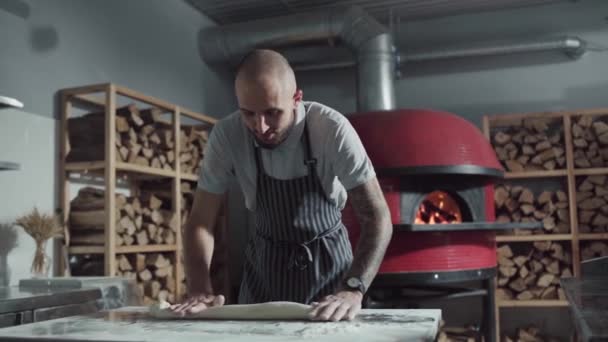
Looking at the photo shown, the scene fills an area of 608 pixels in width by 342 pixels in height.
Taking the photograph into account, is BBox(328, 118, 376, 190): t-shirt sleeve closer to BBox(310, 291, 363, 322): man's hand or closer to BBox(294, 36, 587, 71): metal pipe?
BBox(310, 291, 363, 322): man's hand

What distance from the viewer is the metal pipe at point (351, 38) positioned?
437 cm

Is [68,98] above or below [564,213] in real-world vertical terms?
above

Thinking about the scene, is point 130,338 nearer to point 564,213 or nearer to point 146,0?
point 146,0

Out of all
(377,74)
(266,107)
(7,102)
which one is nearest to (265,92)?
(266,107)

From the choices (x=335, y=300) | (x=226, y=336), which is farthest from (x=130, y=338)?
(x=335, y=300)

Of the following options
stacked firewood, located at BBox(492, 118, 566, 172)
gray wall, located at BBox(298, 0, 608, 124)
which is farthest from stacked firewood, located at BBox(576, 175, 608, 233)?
gray wall, located at BBox(298, 0, 608, 124)

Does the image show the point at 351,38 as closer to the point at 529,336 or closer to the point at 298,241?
the point at 529,336

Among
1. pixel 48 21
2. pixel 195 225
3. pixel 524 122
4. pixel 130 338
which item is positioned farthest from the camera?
pixel 524 122

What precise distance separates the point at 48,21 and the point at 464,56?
3003 mm

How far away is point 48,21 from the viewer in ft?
10.9

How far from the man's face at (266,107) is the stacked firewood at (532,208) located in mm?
3224

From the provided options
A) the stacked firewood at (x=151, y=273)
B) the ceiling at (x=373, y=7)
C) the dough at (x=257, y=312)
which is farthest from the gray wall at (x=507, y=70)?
the dough at (x=257, y=312)

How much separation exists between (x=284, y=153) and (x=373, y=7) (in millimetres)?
3346

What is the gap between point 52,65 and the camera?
11.0 feet
